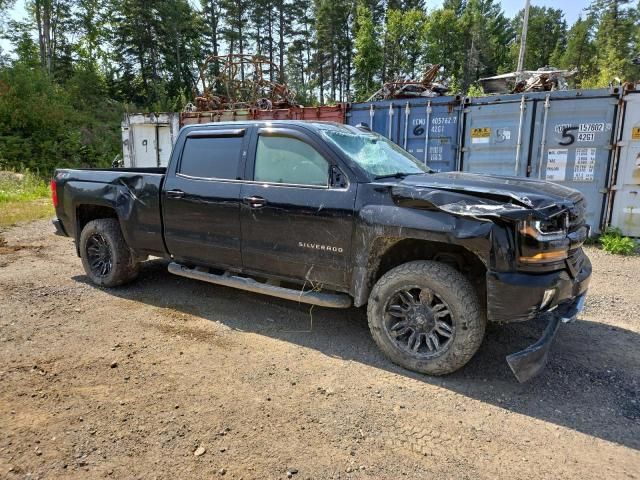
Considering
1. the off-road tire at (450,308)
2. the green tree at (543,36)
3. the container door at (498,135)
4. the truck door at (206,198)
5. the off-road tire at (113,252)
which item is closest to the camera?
the off-road tire at (450,308)

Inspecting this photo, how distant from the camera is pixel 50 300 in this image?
16.2 ft

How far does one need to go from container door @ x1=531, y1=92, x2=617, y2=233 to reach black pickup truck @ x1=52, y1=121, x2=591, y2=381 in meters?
4.96

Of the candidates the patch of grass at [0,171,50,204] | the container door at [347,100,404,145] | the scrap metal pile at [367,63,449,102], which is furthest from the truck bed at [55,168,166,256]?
the patch of grass at [0,171,50,204]

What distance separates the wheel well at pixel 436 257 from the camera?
133 inches

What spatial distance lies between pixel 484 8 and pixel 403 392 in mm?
62435

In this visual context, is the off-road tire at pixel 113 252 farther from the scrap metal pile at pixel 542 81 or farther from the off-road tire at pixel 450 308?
the scrap metal pile at pixel 542 81

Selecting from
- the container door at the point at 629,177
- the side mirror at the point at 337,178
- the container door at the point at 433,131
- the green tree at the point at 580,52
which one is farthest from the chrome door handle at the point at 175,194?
the green tree at the point at 580,52

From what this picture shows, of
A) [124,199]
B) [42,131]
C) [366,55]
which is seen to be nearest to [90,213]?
[124,199]

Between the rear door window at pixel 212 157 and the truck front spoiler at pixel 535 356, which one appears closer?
the truck front spoiler at pixel 535 356

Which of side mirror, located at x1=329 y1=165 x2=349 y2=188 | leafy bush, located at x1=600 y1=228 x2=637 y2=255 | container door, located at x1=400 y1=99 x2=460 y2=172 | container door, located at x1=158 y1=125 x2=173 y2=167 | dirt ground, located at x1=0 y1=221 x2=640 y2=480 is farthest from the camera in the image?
container door, located at x1=158 y1=125 x2=173 y2=167

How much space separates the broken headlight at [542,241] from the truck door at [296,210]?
128 centimetres

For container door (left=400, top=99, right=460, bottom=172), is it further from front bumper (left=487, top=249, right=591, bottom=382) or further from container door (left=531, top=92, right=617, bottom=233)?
front bumper (left=487, top=249, right=591, bottom=382)

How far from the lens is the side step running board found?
12.2 feet

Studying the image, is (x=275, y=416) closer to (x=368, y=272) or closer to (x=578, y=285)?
(x=368, y=272)
